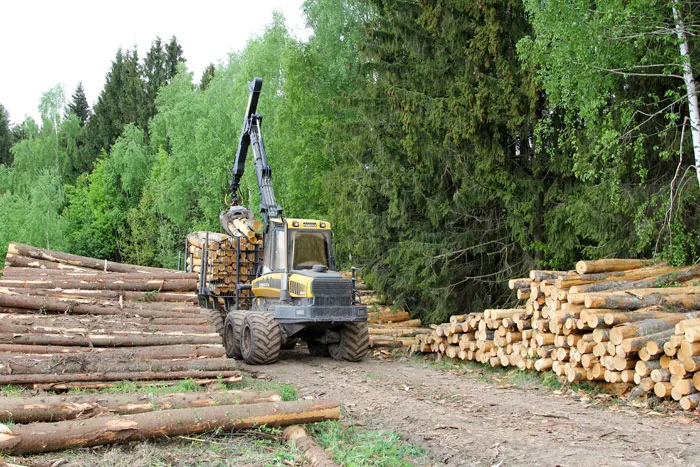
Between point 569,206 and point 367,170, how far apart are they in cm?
692

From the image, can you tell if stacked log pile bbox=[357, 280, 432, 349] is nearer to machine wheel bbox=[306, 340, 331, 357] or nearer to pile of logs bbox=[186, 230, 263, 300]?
machine wheel bbox=[306, 340, 331, 357]

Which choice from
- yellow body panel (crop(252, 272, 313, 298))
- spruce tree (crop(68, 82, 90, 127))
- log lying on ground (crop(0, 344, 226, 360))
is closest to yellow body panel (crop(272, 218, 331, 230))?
yellow body panel (crop(252, 272, 313, 298))

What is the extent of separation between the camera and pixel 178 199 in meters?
35.2

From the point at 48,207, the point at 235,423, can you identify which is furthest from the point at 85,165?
the point at 235,423

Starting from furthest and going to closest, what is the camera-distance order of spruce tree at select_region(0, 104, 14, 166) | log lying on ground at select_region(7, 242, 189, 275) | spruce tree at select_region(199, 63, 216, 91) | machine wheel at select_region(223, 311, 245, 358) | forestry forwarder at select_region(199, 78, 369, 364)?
1. spruce tree at select_region(0, 104, 14, 166)
2. spruce tree at select_region(199, 63, 216, 91)
3. log lying on ground at select_region(7, 242, 189, 275)
4. machine wheel at select_region(223, 311, 245, 358)
5. forestry forwarder at select_region(199, 78, 369, 364)

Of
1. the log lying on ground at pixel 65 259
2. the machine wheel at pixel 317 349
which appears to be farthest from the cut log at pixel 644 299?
the log lying on ground at pixel 65 259

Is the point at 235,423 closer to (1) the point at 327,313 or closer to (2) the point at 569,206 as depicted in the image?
(1) the point at 327,313

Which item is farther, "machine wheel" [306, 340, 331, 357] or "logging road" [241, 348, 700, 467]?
"machine wheel" [306, 340, 331, 357]

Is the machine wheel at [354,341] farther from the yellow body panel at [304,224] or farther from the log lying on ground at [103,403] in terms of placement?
the log lying on ground at [103,403]

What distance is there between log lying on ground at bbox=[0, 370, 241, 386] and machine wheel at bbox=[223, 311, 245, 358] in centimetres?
391

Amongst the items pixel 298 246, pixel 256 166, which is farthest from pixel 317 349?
pixel 256 166

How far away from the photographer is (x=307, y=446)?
6.18m

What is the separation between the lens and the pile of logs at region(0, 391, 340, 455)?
561cm

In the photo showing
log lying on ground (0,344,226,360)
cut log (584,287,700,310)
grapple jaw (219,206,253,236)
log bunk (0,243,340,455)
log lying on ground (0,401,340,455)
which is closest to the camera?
log lying on ground (0,401,340,455)
